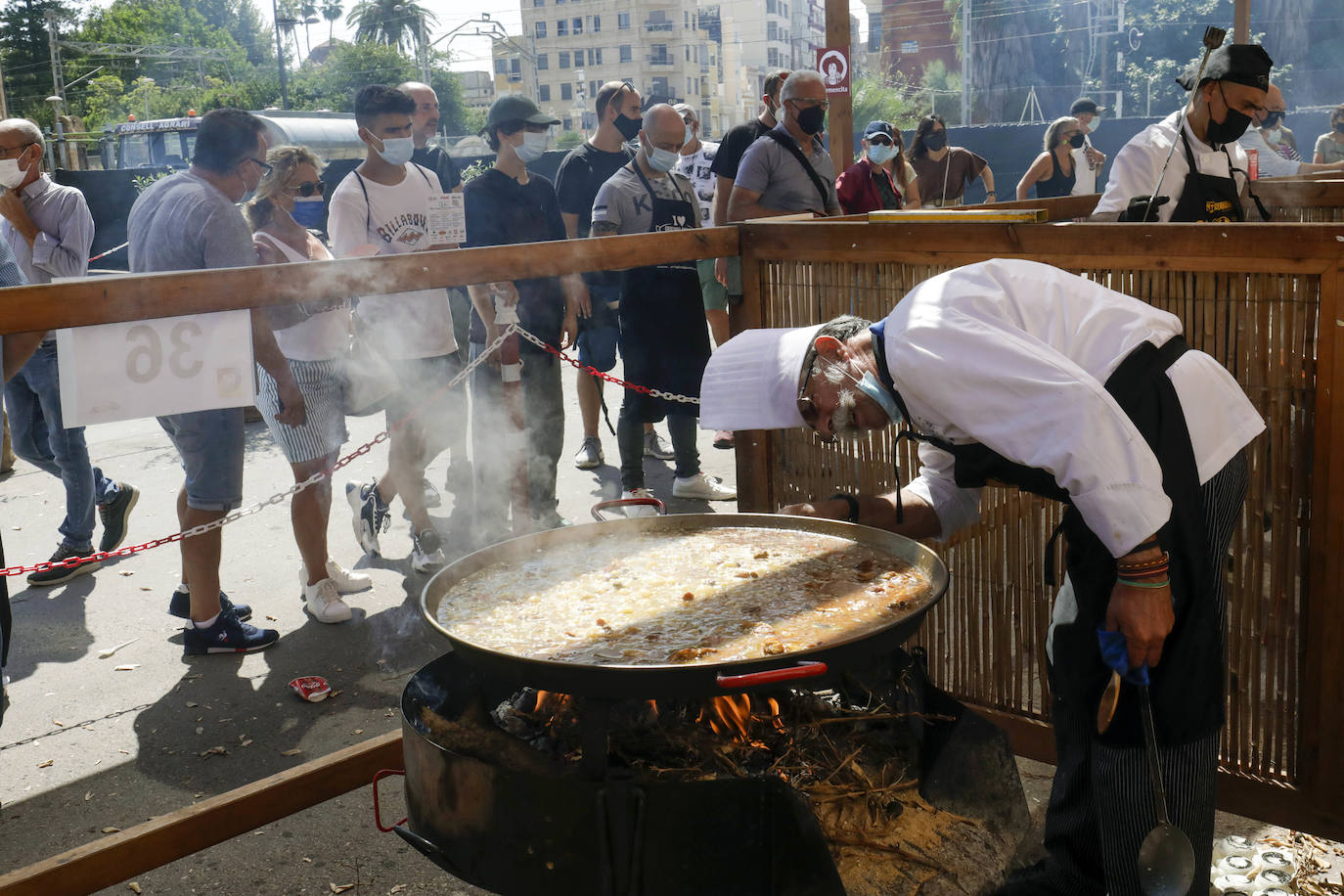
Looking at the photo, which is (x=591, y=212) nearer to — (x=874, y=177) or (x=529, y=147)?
(x=529, y=147)

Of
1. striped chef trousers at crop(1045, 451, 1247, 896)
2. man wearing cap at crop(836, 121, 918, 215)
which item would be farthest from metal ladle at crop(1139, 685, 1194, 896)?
man wearing cap at crop(836, 121, 918, 215)

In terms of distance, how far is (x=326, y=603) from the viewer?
524 cm

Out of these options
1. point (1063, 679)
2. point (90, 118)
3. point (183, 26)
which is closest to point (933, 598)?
point (1063, 679)

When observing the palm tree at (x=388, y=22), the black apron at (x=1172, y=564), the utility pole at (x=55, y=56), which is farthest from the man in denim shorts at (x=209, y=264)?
the palm tree at (x=388, y=22)

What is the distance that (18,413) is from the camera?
591cm

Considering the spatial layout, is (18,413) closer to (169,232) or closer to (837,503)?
(169,232)

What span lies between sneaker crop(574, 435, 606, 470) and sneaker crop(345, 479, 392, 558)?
1887 millimetres

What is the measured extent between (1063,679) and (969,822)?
420 millimetres

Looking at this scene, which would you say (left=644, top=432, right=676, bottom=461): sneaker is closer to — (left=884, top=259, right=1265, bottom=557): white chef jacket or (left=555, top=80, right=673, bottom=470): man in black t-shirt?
(left=555, top=80, right=673, bottom=470): man in black t-shirt

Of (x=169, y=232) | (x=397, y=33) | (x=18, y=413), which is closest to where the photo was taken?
(x=169, y=232)

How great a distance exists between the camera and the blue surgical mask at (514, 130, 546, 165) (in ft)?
21.5

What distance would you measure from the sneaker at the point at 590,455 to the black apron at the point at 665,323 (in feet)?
4.12

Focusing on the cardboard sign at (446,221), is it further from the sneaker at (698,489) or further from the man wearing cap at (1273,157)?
the man wearing cap at (1273,157)

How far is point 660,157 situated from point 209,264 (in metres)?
2.85
